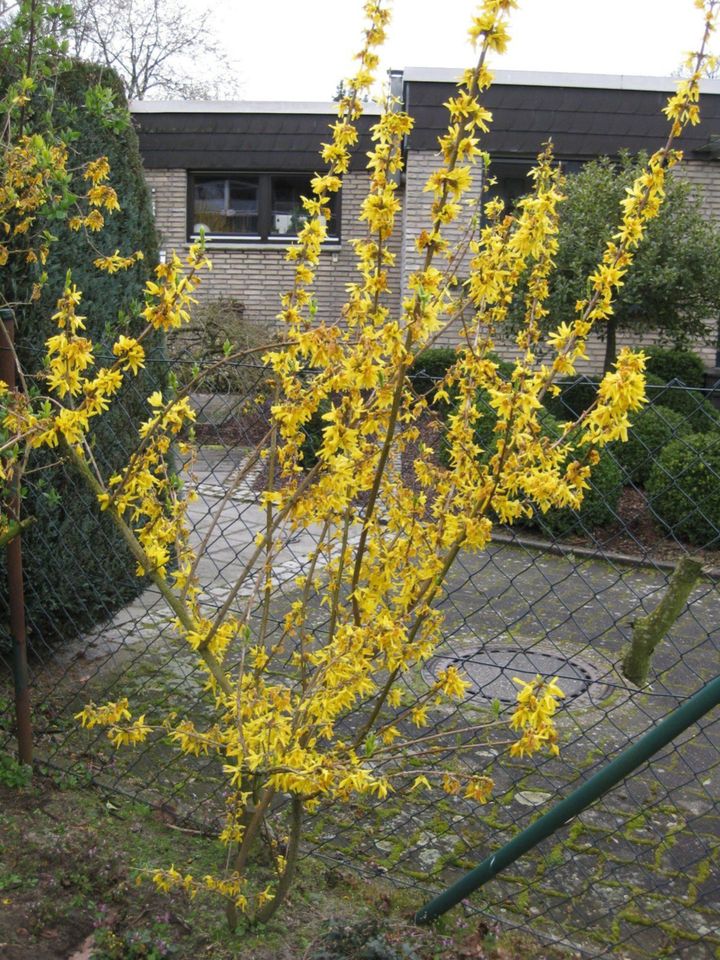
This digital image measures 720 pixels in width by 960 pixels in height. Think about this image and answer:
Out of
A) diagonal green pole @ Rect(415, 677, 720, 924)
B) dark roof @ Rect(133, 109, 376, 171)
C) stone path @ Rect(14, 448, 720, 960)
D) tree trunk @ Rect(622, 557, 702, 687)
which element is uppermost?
dark roof @ Rect(133, 109, 376, 171)

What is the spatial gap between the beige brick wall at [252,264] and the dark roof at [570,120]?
211cm

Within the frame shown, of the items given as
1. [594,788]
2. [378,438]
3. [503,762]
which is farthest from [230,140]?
[594,788]

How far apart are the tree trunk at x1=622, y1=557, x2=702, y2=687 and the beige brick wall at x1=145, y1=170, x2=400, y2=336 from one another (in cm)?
1294

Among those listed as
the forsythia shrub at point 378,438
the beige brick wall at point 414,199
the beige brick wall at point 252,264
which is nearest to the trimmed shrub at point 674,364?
the beige brick wall at point 414,199

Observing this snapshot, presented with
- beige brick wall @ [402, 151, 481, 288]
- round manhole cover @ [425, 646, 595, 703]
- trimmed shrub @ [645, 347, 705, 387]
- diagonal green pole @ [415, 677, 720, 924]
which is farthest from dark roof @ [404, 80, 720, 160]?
diagonal green pole @ [415, 677, 720, 924]

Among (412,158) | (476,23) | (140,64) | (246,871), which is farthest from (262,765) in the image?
(140,64)

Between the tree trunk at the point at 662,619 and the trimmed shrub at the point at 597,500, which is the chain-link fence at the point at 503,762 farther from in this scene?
the trimmed shrub at the point at 597,500

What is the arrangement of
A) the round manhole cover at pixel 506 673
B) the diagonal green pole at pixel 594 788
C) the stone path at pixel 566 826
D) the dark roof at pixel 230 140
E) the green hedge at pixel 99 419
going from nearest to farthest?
the diagonal green pole at pixel 594 788
the stone path at pixel 566 826
the green hedge at pixel 99 419
the round manhole cover at pixel 506 673
the dark roof at pixel 230 140

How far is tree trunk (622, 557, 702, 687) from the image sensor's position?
198 cm

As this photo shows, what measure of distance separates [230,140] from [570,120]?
5.56m

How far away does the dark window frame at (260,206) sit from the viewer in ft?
49.1

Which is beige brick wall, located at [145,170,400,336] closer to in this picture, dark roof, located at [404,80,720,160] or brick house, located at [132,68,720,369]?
brick house, located at [132,68,720,369]

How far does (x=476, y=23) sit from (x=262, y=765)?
1.69 meters

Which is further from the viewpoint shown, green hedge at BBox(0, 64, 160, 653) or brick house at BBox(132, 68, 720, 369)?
brick house at BBox(132, 68, 720, 369)
